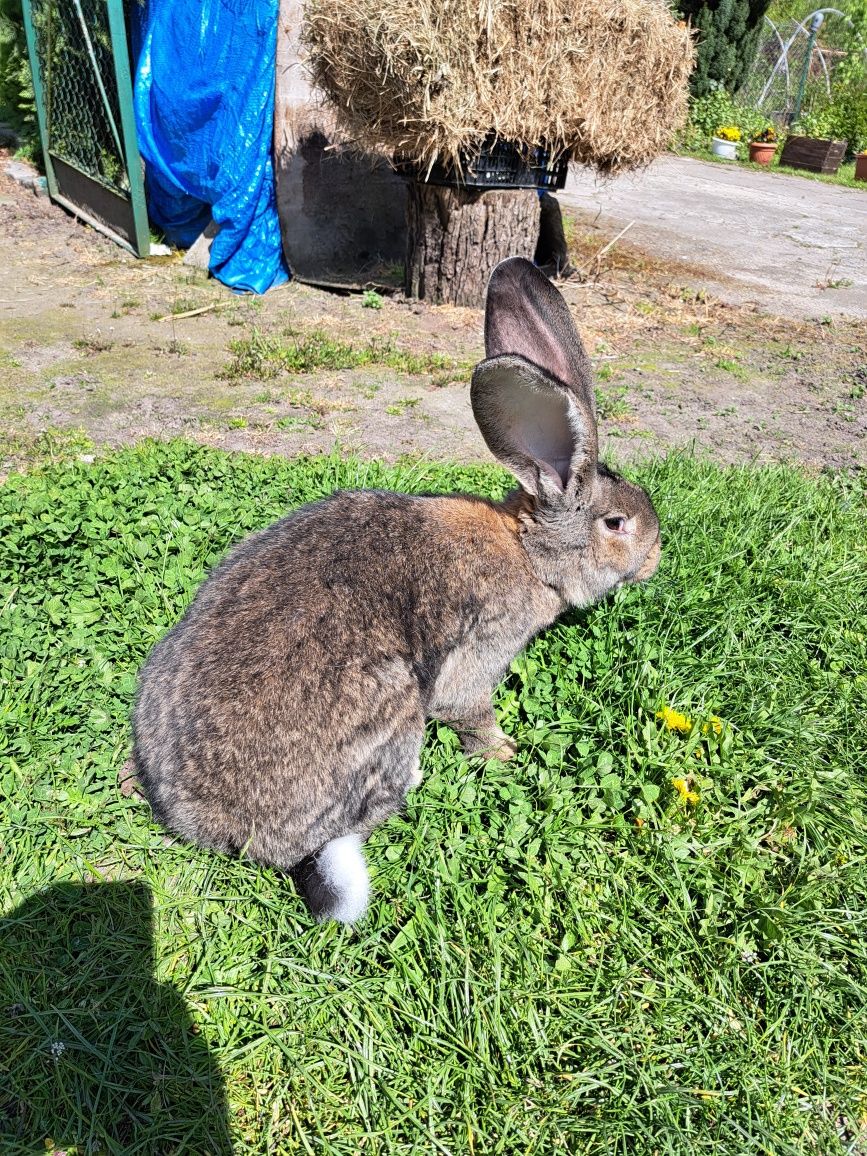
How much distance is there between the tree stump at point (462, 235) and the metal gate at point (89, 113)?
8.82 ft

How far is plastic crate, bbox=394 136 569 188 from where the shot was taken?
658 centimetres

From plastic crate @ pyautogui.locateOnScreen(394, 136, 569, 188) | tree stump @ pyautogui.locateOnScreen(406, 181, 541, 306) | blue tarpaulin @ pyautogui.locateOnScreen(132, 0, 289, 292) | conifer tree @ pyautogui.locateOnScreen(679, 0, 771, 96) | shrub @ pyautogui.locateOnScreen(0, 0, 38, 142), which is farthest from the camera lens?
conifer tree @ pyautogui.locateOnScreen(679, 0, 771, 96)

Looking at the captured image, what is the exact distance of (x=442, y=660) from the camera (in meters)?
2.70

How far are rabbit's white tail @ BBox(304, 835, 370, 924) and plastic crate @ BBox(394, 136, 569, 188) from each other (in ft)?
18.0

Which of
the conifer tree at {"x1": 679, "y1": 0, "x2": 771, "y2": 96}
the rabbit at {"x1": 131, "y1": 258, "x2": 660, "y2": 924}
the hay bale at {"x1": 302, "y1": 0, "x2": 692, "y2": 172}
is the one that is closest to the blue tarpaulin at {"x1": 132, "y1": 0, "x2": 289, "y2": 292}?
the hay bale at {"x1": 302, "y1": 0, "x2": 692, "y2": 172}

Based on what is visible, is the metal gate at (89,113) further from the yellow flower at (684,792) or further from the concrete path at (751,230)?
the yellow flower at (684,792)

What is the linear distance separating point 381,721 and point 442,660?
1.25 feet

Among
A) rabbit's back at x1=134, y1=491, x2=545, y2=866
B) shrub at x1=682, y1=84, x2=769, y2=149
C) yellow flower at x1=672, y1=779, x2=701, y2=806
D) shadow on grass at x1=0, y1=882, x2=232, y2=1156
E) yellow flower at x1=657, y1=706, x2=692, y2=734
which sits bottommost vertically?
shadow on grass at x1=0, y1=882, x2=232, y2=1156

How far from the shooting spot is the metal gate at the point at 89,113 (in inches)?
301

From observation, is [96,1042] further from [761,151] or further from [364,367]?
[761,151]

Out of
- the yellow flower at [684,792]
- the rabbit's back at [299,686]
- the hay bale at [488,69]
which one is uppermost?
the hay bale at [488,69]

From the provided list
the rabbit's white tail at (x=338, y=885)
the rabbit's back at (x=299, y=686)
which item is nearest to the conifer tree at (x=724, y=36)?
the rabbit's back at (x=299, y=686)

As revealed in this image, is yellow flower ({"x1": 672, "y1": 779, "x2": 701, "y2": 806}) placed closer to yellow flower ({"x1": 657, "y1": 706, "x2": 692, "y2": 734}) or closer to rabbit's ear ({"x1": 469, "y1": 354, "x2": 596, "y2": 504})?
yellow flower ({"x1": 657, "y1": 706, "x2": 692, "y2": 734})

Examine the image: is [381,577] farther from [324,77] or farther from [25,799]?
[324,77]
